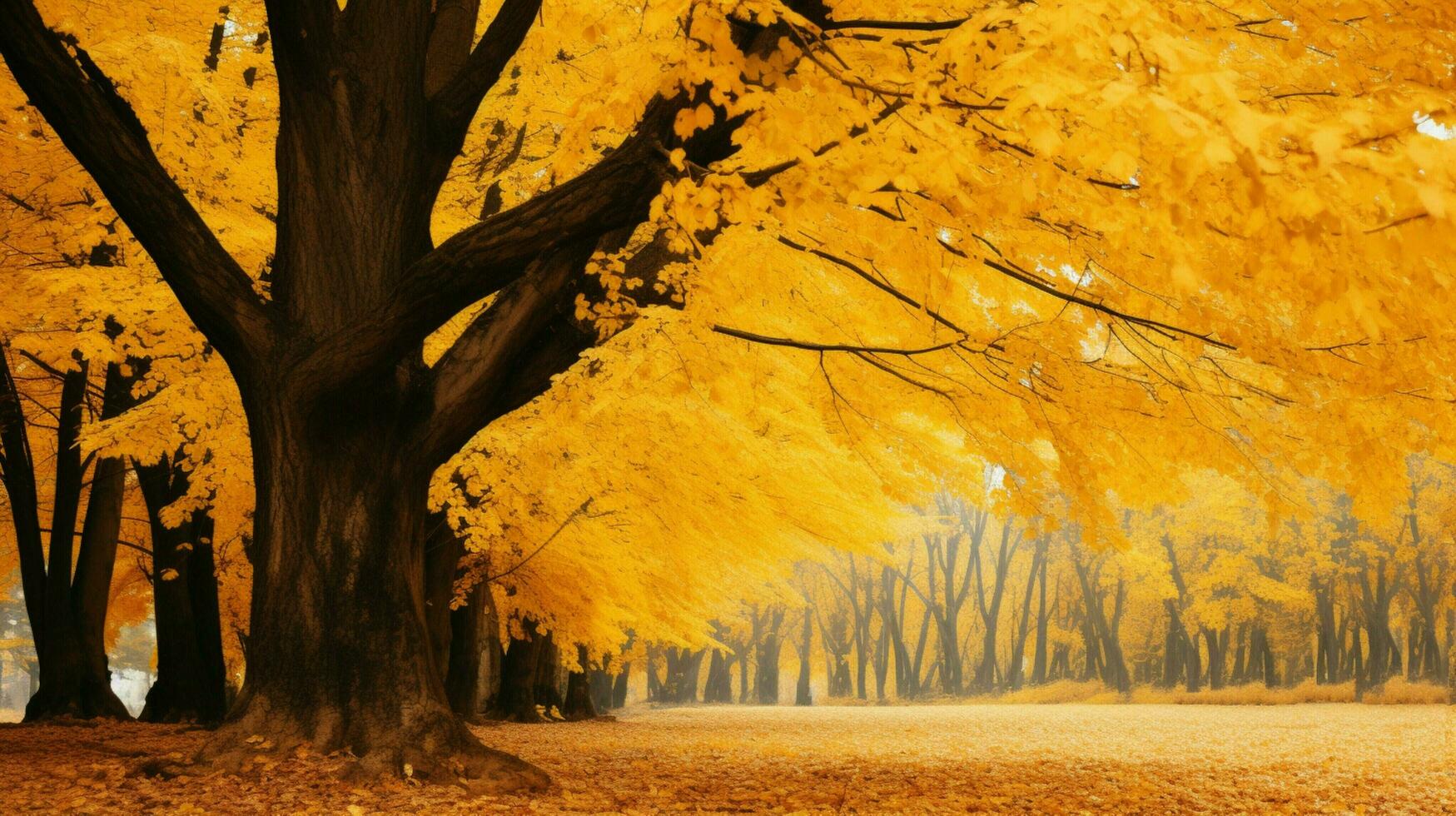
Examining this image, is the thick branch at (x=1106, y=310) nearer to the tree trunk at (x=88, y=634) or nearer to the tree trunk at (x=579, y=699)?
the tree trunk at (x=88, y=634)

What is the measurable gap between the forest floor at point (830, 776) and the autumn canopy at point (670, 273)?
514mm

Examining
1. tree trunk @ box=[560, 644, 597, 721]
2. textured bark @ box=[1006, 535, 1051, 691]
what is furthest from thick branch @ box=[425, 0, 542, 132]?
textured bark @ box=[1006, 535, 1051, 691]

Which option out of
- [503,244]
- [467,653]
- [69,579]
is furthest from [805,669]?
[503,244]

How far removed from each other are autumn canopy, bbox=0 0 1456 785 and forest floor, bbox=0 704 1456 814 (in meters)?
0.51

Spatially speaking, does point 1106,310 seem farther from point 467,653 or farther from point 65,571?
point 467,653

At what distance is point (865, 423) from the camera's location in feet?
28.0

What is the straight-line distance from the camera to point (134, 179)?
17.4ft

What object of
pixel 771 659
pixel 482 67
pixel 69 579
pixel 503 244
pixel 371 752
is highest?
pixel 482 67

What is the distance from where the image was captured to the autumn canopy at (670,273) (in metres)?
3.52

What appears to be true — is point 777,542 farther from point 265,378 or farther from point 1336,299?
point 1336,299

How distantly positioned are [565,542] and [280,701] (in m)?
7.28

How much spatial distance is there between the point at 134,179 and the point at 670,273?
289 cm

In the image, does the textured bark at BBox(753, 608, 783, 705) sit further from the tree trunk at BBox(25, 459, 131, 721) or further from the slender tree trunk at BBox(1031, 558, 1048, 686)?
the tree trunk at BBox(25, 459, 131, 721)

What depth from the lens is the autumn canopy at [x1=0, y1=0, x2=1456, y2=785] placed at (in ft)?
11.6
